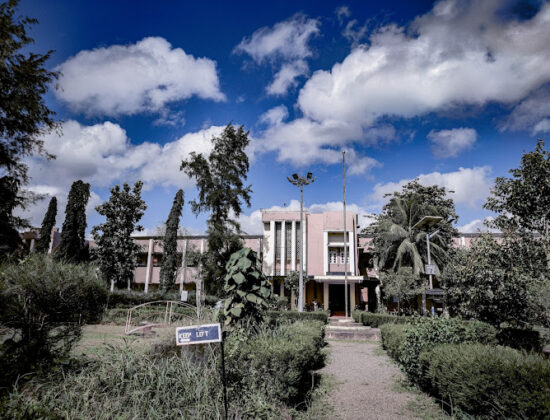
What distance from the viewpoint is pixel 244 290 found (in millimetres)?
7352

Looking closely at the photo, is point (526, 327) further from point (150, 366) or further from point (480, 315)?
point (150, 366)

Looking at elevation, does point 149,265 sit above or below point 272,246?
below

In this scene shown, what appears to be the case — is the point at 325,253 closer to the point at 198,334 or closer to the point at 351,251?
the point at 351,251

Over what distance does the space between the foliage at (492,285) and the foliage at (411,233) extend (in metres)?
15.5

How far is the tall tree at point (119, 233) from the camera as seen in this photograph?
27.5 meters

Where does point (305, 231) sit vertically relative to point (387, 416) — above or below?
above

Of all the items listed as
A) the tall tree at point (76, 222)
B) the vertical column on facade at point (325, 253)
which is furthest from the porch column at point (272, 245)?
the tall tree at point (76, 222)

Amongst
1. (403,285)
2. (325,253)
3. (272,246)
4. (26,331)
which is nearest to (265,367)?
(26,331)

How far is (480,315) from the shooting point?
31.0ft

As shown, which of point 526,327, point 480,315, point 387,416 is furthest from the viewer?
point 526,327

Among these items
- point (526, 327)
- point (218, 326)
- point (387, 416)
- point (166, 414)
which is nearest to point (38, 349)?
point (166, 414)

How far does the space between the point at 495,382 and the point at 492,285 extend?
5.40 m

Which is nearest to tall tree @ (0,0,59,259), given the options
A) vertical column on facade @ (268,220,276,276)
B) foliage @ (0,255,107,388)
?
foliage @ (0,255,107,388)

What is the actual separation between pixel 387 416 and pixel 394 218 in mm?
24366
